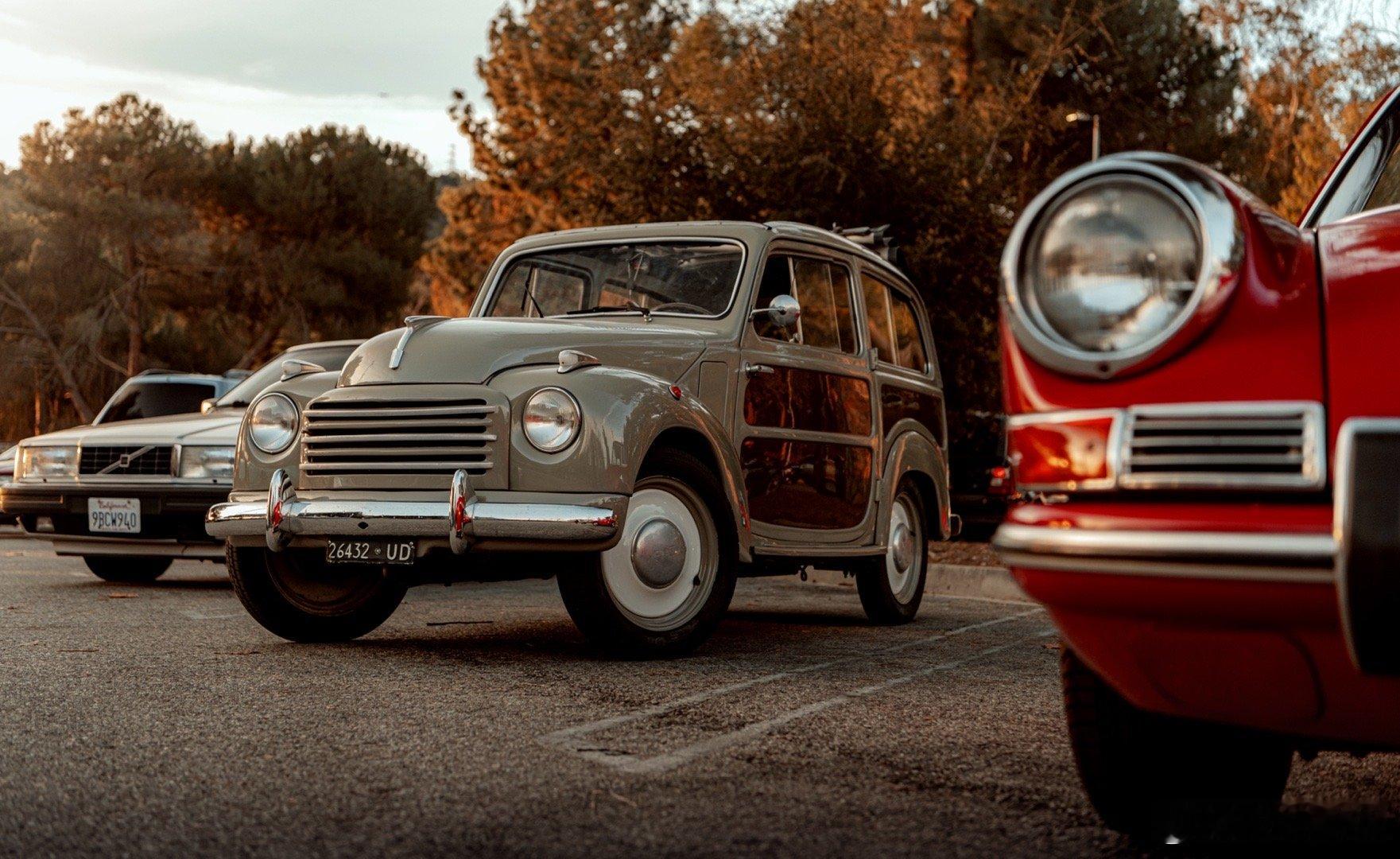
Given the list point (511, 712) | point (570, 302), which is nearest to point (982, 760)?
point (511, 712)

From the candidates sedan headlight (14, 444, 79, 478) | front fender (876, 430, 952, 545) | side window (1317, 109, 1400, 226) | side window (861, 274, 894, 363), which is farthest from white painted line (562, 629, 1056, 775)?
sedan headlight (14, 444, 79, 478)

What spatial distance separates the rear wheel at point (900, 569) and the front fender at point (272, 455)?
290cm

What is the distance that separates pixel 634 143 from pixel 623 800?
14999 millimetres

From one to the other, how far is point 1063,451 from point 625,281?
4625mm

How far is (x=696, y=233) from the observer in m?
7.04

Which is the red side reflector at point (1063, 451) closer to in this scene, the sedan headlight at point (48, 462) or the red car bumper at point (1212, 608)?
the red car bumper at point (1212, 608)

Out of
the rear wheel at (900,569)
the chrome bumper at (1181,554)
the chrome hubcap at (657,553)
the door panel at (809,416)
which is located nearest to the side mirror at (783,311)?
the door panel at (809,416)

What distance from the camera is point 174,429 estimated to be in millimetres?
9117

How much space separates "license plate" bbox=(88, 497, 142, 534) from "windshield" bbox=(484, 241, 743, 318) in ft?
9.66

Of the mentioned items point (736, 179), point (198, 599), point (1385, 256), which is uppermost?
point (736, 179)

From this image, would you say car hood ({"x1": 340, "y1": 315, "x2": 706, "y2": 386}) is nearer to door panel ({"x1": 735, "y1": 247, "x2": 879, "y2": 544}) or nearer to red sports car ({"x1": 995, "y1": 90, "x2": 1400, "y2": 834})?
door panel ({"x1": 735, "y1": 247, "x2": 879, "y2": 544})

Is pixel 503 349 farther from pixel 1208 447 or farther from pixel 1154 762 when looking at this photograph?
pixel 1208 447

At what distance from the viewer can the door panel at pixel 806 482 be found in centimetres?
646

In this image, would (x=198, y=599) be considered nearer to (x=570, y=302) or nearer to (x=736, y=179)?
(x=570, y=302)
